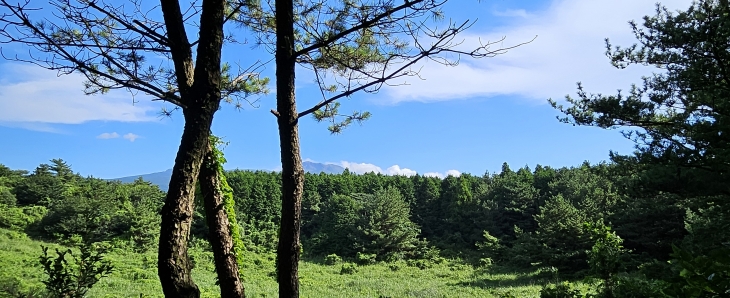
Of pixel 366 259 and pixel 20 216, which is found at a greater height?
pixel 20 216

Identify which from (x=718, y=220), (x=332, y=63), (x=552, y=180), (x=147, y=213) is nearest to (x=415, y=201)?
(x=552, y=180)

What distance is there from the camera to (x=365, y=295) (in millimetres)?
15828

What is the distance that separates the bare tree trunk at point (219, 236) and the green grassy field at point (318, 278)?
984cm

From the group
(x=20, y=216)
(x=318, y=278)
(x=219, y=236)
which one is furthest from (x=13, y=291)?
(x=20, y=216)

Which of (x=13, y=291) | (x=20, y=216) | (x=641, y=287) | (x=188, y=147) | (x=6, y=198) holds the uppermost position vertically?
(x=6, y=198)

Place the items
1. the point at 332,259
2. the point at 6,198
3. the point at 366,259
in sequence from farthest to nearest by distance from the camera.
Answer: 1. the point at 332,259
2. the point at 366,259
3. the point at 6,198

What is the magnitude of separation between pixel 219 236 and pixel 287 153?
2.95 ft

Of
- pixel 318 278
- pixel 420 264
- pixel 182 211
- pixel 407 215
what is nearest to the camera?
pixel 182 211

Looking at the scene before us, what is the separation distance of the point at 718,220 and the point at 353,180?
104 feet

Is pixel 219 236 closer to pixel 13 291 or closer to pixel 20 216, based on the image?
pixel 13 291

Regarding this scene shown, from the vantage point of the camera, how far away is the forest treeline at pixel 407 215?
64.6 feet

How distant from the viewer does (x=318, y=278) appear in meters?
20.2

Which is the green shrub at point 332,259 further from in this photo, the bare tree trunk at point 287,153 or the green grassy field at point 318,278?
the bare tree trunk at point 287,153

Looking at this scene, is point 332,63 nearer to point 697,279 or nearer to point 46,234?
point 697,279
